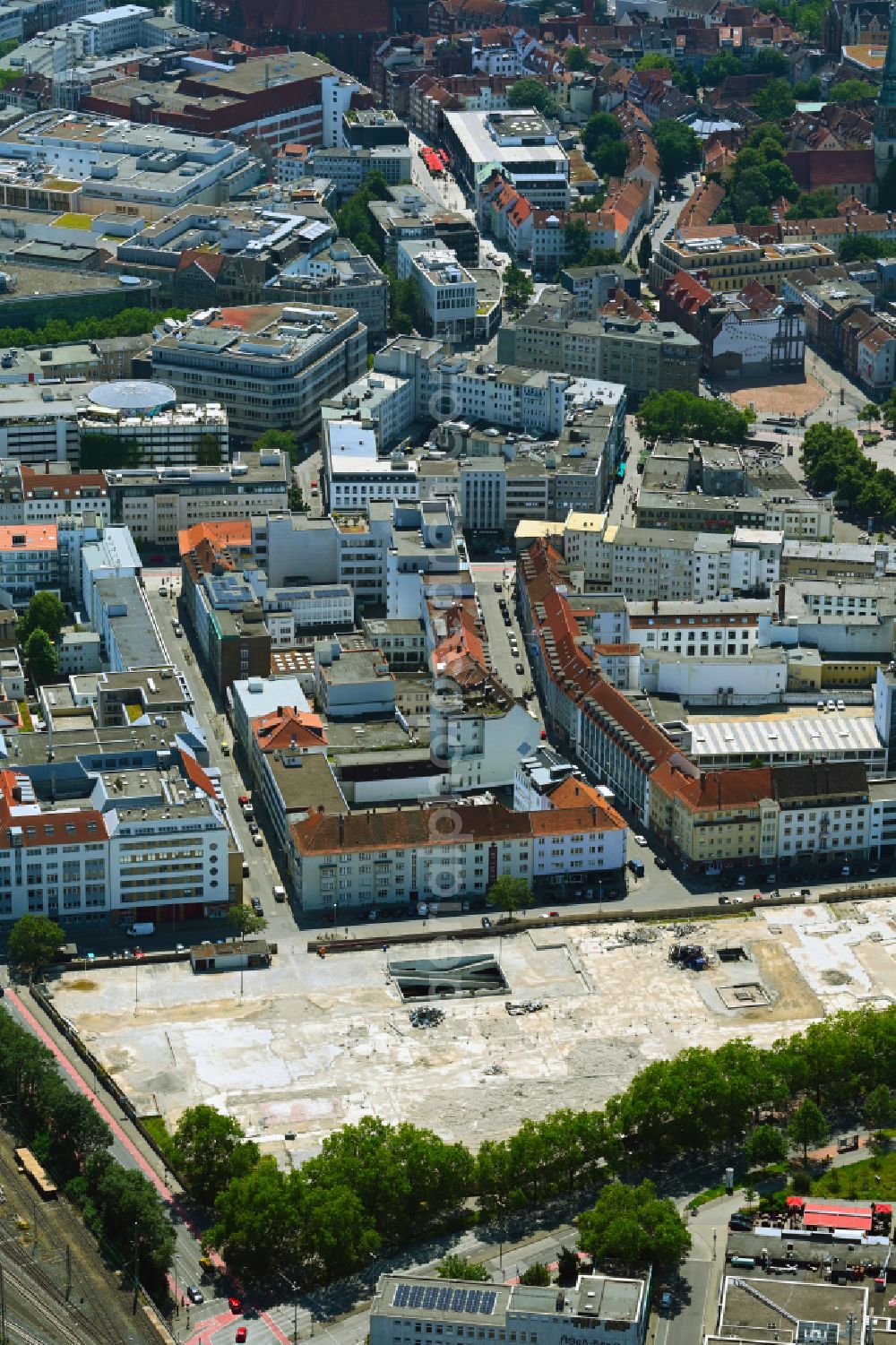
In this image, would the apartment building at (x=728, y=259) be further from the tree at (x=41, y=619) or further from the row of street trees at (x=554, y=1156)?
the row of street trees at (x=554, y=1156)

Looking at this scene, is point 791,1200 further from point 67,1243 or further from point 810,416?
point 810,416

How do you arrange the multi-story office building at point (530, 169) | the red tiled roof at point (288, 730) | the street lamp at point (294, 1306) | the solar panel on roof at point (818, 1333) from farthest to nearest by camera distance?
the multi-story office building at point (530, 169) → the red tiled roof at point (288, 730) → the street lamp at point (294, 1306) → the solar panel on roof at point (818, 1333)

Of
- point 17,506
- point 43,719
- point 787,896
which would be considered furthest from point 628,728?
point 17,506

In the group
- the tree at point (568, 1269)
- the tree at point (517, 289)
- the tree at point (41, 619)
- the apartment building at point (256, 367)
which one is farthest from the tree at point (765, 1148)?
the tree at point (517, 289)

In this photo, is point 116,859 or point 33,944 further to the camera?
point 116,859

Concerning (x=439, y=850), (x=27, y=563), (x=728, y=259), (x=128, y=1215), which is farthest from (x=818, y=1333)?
(x=728, y=259)

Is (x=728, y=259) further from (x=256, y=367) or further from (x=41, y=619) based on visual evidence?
(x=41, y=619)
